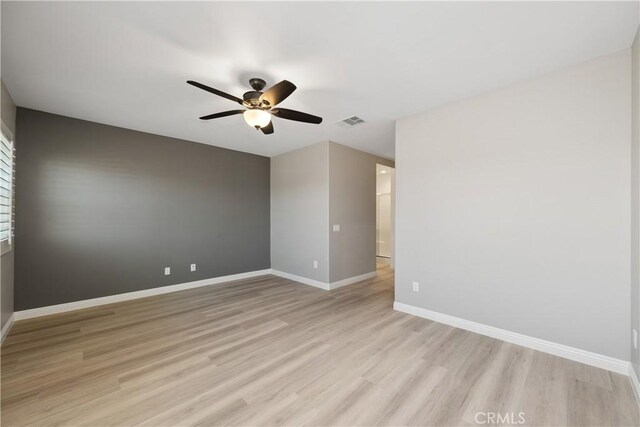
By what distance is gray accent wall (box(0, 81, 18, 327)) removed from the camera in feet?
8.71

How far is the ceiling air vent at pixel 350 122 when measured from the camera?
357 cm

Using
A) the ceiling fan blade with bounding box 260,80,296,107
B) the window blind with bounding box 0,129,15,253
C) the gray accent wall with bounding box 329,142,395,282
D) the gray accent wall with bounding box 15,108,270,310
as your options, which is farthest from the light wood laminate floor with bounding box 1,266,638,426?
the ceiling fan blade with bounding box 260,80,296,107

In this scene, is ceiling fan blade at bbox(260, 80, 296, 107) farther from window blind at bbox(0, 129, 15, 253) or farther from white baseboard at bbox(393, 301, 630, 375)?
white baseboard at bbox(393, 301, 630, 375)

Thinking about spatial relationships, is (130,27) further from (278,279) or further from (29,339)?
(278,279)

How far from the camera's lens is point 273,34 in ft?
6.37

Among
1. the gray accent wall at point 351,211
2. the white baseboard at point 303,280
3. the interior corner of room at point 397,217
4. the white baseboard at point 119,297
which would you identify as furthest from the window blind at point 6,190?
the gray accent wall at point 351,211

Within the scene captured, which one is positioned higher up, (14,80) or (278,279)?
(14,80)

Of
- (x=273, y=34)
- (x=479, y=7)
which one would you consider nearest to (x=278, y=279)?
(x=273, y=34)

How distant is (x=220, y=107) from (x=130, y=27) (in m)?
1.36

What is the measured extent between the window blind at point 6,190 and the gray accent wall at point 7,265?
0.53 feet

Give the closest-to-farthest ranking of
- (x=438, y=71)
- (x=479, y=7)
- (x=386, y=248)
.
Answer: (x=479, y=7) < (x=438, y=71) < (x=386, y=248)
